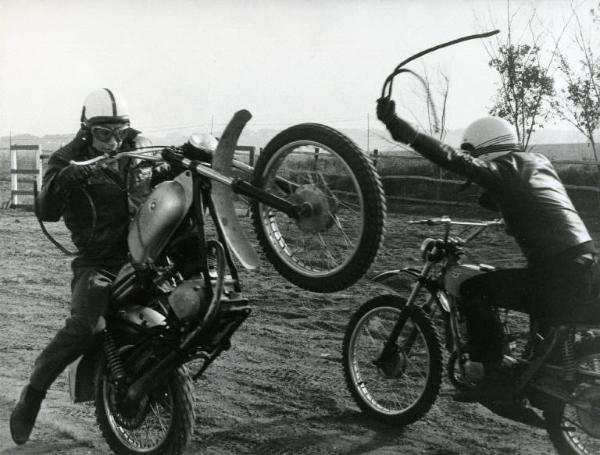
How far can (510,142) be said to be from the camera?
4.62 meters

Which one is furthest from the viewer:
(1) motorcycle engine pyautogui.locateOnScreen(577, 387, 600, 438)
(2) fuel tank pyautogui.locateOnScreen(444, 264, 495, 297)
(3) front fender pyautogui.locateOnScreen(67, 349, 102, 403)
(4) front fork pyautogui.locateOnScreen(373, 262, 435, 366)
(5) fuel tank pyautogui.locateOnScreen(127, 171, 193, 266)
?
(4) front fork pyautogui.locateOnScreen(373, 262, 435, 366)

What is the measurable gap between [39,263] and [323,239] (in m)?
8.11

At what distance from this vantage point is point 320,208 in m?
3.45

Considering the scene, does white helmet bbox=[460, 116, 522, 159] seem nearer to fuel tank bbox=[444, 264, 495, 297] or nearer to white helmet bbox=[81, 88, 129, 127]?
fuel tank bbox=[444, 264, 495, 297]

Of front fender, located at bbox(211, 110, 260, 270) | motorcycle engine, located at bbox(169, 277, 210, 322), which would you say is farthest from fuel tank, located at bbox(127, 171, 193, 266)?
motorcycle engine, located at bbox(169, 277, 210, 322)

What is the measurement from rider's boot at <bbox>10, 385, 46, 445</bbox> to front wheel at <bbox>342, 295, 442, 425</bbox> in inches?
83.5

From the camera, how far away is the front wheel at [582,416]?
4164mm

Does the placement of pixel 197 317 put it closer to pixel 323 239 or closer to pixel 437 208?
pixel 323 239

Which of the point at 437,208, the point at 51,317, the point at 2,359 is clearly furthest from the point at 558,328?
the point at 437,208

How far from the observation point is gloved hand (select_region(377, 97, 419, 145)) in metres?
3.61

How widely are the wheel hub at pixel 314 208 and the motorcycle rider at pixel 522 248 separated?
75cm

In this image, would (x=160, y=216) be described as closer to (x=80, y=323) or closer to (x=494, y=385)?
(x=80, y=323)

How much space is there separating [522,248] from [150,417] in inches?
93.1

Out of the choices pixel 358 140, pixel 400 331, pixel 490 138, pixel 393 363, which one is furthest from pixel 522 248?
pixel 358 140
